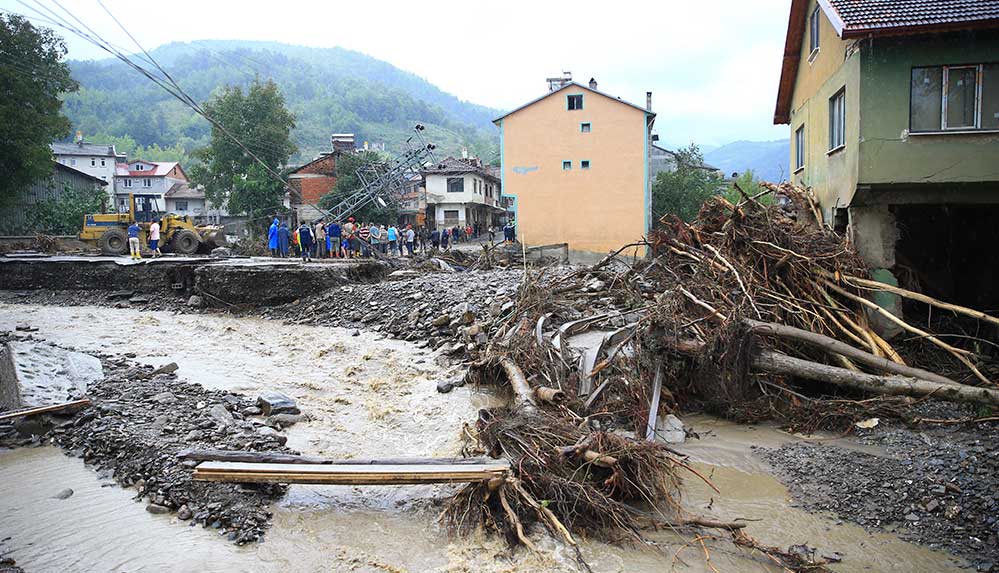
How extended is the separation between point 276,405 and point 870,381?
8.02 meters

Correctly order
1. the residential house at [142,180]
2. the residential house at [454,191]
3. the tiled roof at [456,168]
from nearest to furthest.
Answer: the tiled roof at [456,168] < the residential house at [454,191] < the residential house at [142,180]

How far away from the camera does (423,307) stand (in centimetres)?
1552

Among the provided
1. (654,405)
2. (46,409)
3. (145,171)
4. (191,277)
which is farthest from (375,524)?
(145,171)

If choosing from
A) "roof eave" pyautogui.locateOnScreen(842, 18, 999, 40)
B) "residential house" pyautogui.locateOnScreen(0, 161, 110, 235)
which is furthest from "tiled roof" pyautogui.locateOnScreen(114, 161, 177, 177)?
"roof eave" pyautogui.locateOnScreen(842, 18, 999, 40)

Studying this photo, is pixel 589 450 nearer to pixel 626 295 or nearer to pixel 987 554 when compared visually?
pixel 987 554

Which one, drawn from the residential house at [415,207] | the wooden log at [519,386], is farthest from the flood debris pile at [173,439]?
the residential house at [415,207]

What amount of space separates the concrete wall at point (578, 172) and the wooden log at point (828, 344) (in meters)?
23.2

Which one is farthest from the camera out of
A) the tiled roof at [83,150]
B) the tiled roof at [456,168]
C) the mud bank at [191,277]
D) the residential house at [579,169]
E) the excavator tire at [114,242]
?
the tiled roof at [83,150]

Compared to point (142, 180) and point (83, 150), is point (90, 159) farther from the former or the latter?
point (142, 180)

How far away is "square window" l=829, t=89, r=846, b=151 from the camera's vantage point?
12.2m

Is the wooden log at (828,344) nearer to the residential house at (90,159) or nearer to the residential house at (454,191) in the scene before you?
the residential house at (454,191)

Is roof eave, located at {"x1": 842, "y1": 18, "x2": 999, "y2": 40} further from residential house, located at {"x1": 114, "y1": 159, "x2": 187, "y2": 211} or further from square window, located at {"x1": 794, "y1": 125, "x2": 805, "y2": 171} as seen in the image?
residential house, located at {"x1": 114, "y1": 159, "x2": 187, "y2": 211}

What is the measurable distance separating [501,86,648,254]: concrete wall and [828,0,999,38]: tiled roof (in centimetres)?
2111

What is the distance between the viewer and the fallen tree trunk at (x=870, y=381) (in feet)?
25.3
